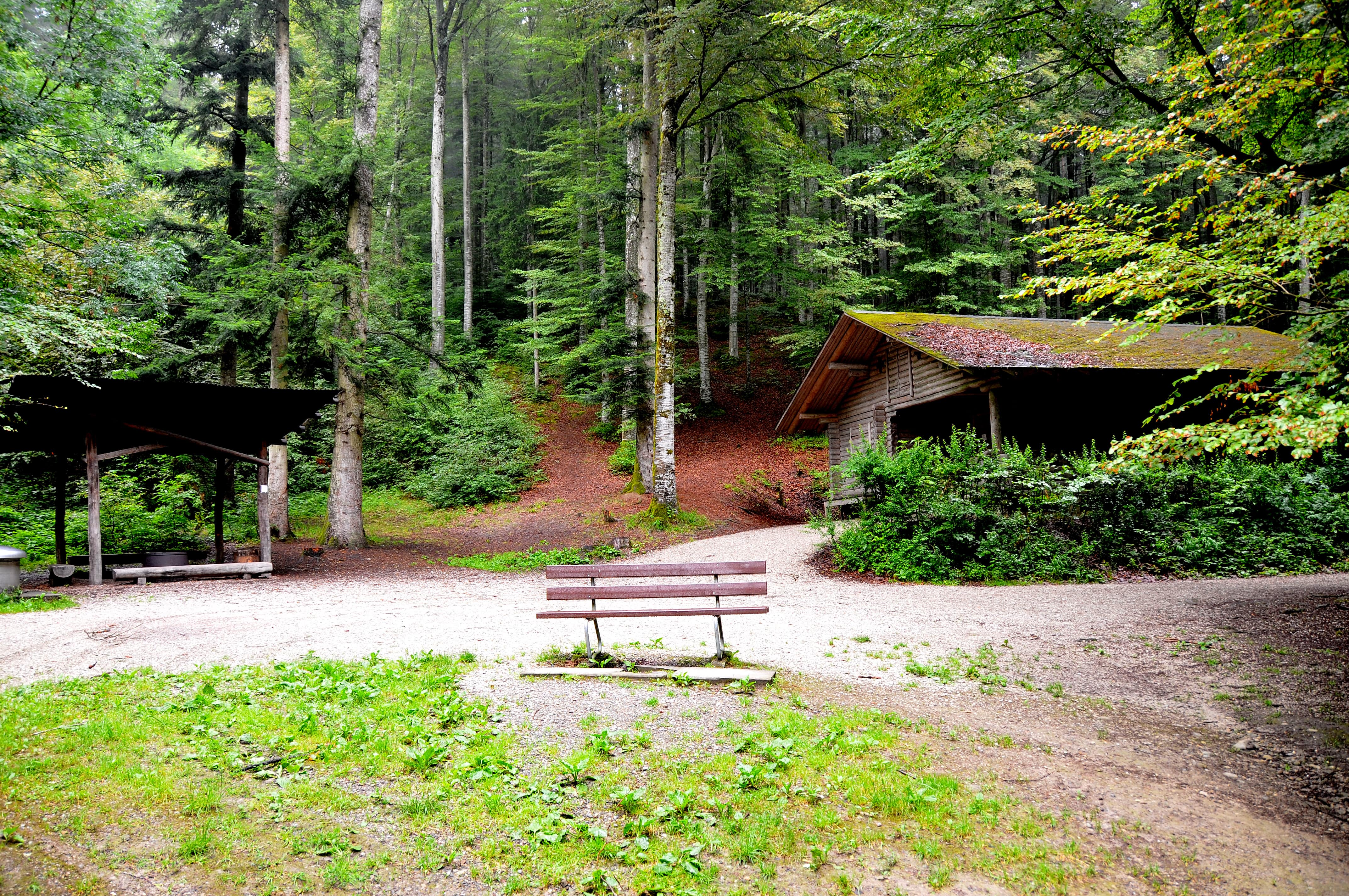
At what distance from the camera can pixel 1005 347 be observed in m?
15.5

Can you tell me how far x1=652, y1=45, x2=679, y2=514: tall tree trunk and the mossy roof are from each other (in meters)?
4.59

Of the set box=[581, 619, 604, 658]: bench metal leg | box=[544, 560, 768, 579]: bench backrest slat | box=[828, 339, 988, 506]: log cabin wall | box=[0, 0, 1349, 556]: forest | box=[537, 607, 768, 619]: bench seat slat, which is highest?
box=[0, 0, 1349, 556]: forest

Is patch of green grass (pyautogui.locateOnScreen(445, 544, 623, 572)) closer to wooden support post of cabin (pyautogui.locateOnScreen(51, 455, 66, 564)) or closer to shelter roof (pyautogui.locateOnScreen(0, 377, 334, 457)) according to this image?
shelter roof (pyautogui.locateOnScreen(0, 377, 334, 457))

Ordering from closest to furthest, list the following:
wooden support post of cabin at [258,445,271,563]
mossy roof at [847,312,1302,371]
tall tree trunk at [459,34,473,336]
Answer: wooden support post of cabin at [258,445,271,563], mossy roof at [847,312,1302,371], tall tree trunk at [459,34,473,336]

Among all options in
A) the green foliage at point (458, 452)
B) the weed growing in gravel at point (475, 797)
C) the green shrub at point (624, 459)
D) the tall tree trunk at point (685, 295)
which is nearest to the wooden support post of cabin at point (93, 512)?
the weed growing in gravel at point (475, 797)

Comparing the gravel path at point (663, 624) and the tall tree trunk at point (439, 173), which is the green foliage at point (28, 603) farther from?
the tall tree trunk at point (439, 173)

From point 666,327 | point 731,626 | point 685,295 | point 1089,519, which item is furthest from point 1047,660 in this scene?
point 685,295

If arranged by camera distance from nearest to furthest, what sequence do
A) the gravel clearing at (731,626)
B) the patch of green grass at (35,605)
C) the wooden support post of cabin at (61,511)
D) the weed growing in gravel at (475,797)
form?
the weed growing in gravel at (475,797) < the gravel clearing at (731,626) < the patch of green grass at (35,605) < the wooden support post of cabin at (61,511)

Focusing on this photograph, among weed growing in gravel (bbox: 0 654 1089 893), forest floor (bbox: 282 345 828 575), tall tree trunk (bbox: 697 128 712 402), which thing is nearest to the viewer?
weed growing in gravel (bbox: 0 654 1089 893)

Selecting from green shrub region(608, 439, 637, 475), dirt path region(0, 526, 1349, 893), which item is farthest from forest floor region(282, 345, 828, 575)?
dirt path region(0, 526, 1349, 893)

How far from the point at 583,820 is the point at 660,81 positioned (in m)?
17.2

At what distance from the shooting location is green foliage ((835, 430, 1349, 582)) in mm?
11930

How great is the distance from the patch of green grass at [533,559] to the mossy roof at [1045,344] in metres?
8.06

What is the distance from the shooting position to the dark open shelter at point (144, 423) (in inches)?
457
